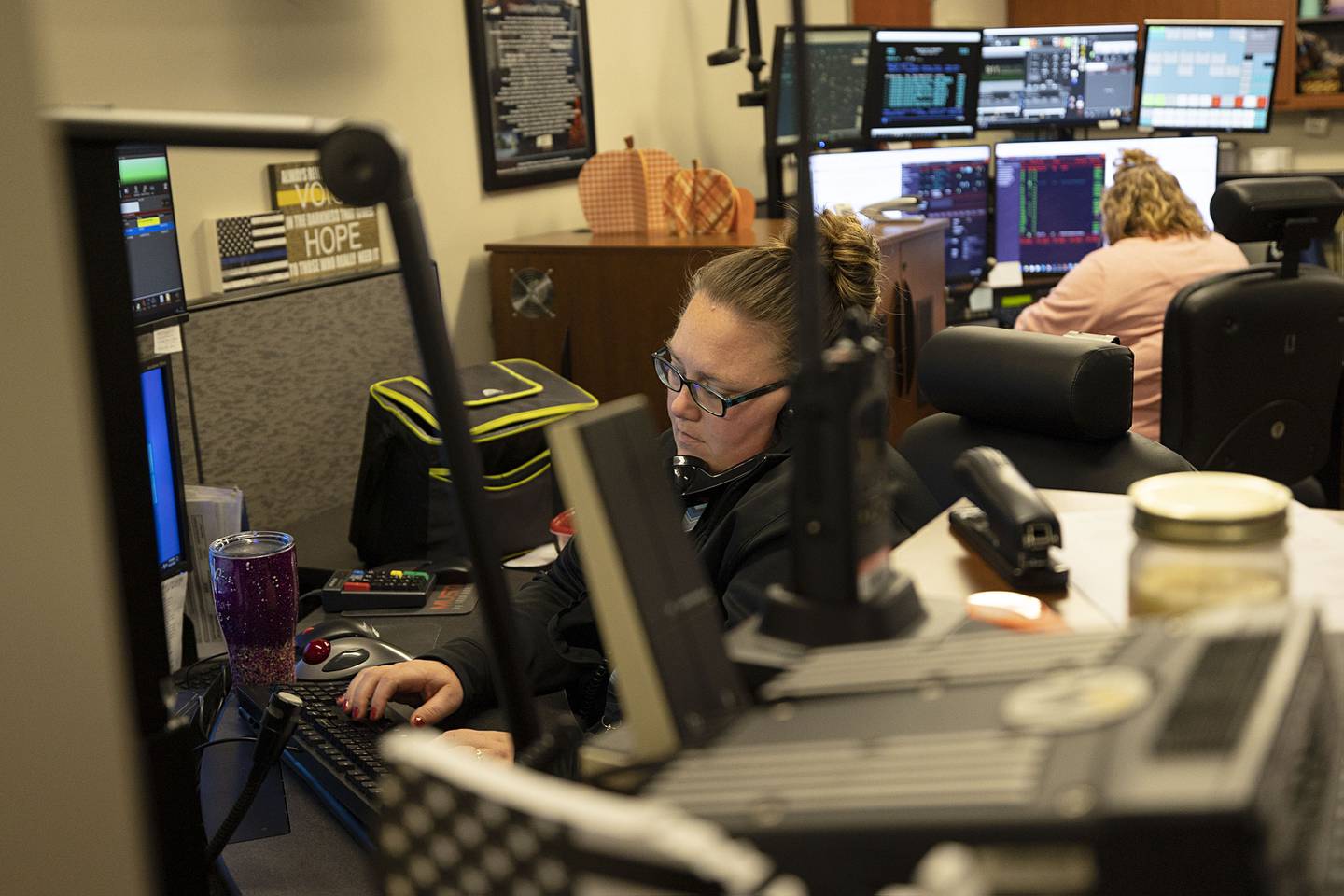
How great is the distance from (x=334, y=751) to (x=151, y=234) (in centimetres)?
81

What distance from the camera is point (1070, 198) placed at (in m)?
4.04

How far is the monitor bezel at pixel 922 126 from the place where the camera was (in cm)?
394

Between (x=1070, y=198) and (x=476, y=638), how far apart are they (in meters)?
3.04

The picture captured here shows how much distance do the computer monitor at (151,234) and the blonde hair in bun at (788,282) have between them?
2.30 ft

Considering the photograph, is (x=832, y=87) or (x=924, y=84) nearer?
(x=832, y=87)

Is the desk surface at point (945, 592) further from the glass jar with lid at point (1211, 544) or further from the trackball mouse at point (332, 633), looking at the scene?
the trackball mouse at point (332, 633)

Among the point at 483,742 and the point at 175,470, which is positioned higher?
the point at 175,470

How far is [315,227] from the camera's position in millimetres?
2631

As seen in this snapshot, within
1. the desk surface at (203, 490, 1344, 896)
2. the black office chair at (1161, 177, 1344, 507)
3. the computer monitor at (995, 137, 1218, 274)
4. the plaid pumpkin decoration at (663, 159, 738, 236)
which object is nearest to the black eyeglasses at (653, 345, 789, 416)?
the desk surface at (203, 490, 1344, 896)

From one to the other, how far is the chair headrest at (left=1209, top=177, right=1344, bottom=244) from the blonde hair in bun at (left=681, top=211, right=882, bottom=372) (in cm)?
123

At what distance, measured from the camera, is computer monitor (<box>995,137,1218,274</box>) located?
400 centimetres

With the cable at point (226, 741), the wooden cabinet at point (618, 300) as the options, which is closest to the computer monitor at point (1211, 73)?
the wooden cabinet at point (618, 300)

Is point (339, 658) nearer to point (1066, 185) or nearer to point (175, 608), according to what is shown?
point (175, 608)

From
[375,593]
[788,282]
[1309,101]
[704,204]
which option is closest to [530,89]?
[704,204]
